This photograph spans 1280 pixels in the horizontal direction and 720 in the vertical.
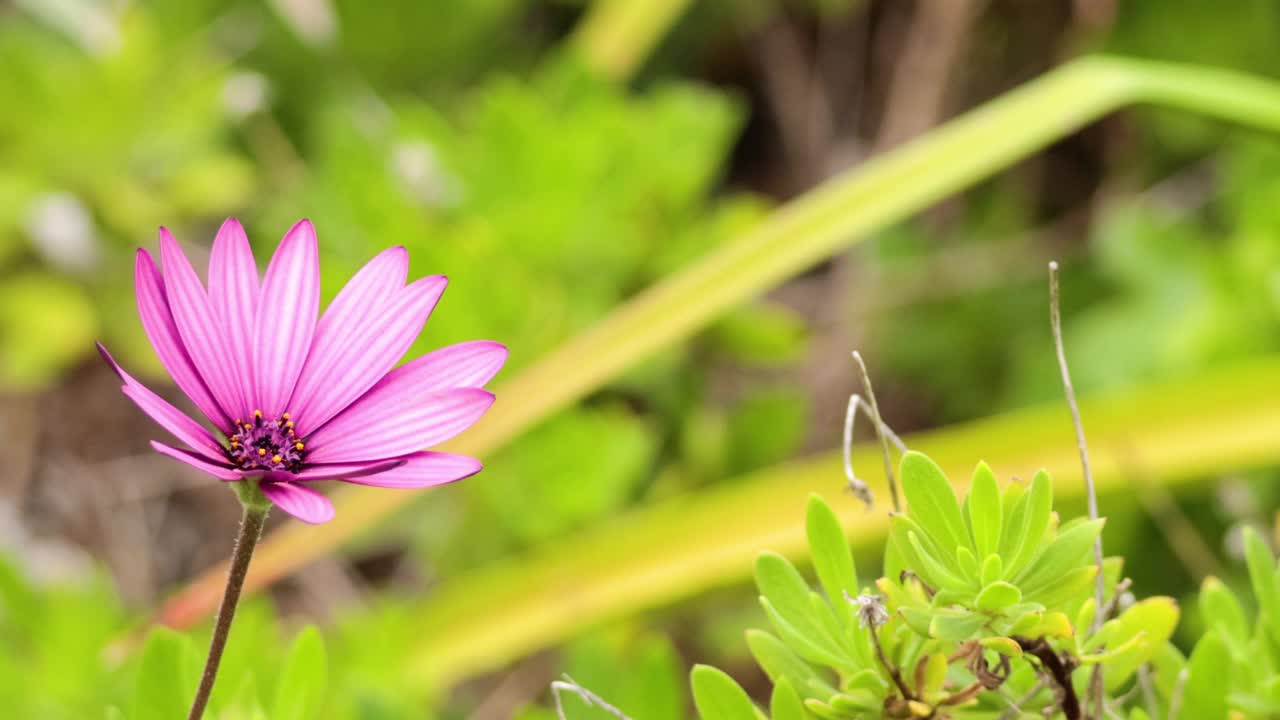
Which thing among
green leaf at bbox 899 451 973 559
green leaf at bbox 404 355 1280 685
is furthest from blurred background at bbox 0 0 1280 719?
green leaf at bbox 899 451 973 559

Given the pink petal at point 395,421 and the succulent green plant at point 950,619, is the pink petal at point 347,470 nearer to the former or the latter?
the pink petal at point 395,421

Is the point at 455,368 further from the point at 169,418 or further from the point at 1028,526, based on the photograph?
the point at 1028,526

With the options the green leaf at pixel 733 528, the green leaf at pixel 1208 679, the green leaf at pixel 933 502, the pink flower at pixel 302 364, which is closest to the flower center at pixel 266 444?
the pink flower at pixel 302 364

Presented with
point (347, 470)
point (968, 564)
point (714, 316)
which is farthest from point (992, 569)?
point (714, 316)

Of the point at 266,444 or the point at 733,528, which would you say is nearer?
the point at 266,444

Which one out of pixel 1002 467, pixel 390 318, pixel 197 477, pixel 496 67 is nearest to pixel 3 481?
pixel 197 477

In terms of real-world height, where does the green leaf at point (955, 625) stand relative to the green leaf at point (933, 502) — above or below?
below
